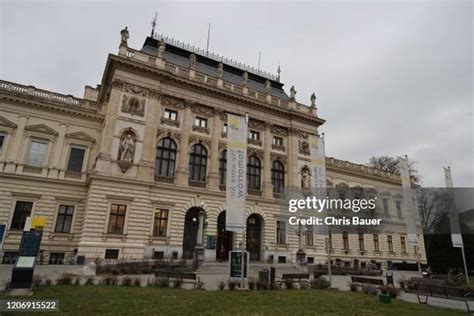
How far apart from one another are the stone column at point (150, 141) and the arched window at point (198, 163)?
3.96m

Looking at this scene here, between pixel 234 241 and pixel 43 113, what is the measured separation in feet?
68.1

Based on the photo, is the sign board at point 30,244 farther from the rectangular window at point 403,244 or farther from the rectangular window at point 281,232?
the rectangular window at point 403,244

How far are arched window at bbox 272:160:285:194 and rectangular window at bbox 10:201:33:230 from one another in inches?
902

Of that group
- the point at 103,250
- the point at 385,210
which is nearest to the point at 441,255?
the point at 385,210

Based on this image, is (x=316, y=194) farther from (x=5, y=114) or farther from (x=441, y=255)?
(x=5, y=114)

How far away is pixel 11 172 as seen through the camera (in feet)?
79.6

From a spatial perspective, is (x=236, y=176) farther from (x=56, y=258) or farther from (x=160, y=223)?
(x=56, y=258)

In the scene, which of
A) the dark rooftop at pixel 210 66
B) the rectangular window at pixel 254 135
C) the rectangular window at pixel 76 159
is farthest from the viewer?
the rectangular window at pixel 254 135

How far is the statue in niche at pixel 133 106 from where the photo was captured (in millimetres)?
26653

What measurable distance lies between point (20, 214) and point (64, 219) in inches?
124

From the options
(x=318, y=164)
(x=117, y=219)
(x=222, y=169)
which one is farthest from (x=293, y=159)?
(x=117, y=219)

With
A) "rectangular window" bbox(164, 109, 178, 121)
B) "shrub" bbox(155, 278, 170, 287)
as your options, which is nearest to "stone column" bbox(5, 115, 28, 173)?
"rectangular window" bbox(164, 109, 178, 121)

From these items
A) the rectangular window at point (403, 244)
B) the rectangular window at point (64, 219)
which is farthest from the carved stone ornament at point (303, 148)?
the rectangular window at point (64, 219)

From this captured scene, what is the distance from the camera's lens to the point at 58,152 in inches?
1043
